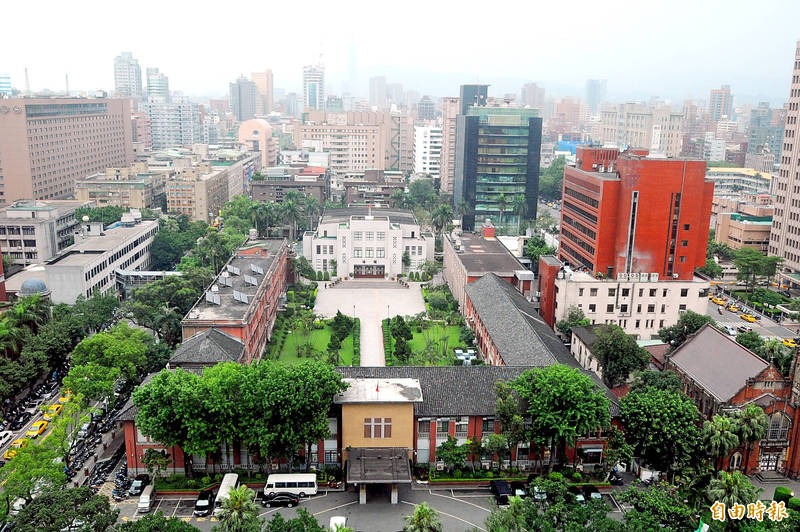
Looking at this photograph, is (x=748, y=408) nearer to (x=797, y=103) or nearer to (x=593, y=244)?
(x=593, y=244)

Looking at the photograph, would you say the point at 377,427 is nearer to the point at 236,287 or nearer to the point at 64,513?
the point at 64,513

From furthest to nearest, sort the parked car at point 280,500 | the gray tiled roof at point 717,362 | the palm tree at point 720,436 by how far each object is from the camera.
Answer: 1. the gray tiled roof at point 717,362
2. the parked car at point 280,500
3. the palm tree at point 720,436

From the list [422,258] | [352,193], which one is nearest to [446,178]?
[352,193]

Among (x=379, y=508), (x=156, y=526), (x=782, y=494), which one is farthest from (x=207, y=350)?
(x=782, y=494)

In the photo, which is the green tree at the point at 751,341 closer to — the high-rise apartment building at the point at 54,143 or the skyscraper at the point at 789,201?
the skyscraper at the point at 789,201

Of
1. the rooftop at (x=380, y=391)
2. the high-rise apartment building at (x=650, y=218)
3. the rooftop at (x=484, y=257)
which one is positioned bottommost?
the rooftop at (x=380, y=391)

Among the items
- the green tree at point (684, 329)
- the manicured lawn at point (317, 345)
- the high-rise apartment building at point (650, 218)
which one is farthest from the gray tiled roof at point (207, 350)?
the high-rise apartment building at point (650, 218)
